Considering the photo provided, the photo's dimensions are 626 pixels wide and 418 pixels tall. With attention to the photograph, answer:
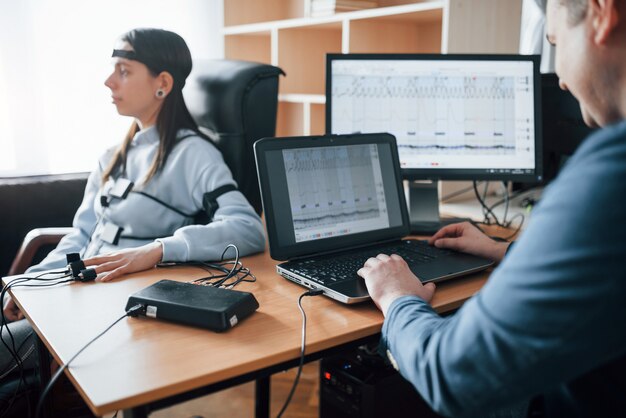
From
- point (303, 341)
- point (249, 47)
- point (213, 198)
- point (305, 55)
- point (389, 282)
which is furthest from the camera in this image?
point (249, 47)

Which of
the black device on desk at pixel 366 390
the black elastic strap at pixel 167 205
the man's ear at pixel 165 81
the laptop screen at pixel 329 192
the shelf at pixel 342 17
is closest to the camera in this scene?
the laptop screen at pixel 329 192

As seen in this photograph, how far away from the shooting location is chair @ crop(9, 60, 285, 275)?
1.79 meters

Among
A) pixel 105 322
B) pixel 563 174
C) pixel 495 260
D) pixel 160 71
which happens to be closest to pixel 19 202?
pixel 160 71

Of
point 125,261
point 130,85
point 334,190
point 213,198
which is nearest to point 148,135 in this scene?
point 130,85

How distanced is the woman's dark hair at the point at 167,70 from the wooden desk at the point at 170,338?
62cm

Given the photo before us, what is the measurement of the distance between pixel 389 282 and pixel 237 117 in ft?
2.94

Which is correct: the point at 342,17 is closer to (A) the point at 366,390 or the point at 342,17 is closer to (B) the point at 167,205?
(B) the point at 167,205

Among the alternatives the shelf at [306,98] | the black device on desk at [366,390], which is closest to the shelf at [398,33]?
the shelf at [306,98]

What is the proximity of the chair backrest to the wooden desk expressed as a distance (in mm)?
621

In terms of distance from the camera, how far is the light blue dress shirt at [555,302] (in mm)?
589

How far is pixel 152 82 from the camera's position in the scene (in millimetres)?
1760

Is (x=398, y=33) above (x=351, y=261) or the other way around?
above

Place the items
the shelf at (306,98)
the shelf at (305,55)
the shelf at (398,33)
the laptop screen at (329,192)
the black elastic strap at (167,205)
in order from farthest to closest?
the shelf at (305,55) < the shelf at (306,98) < the shelf at (398,33) < the black elastic strap at (167,205) < the laptop screen at (329,192)

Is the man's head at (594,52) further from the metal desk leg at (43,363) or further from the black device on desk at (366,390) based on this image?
the metal desk leg at (43,363)
